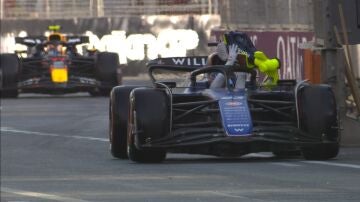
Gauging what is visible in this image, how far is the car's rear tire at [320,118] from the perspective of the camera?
1368 cm

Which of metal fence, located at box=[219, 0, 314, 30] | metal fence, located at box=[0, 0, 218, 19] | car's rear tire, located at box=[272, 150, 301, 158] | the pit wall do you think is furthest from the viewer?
metal fence, located at box=[0, 0, 218, 19]

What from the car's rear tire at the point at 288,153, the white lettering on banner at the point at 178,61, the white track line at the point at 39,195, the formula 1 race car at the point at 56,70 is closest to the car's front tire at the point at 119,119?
→ the white lettering on banner at the point at 178,61

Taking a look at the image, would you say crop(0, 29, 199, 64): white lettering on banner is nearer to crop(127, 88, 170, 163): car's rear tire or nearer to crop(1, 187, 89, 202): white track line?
crop(127, 88, 170, 163): car's rear tire

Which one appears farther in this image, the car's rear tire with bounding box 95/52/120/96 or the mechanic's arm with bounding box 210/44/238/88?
the car's rear tire with bounding box 95/52/120/96

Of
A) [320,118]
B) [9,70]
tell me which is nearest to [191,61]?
[320,118]

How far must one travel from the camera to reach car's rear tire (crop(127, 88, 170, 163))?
538 inches

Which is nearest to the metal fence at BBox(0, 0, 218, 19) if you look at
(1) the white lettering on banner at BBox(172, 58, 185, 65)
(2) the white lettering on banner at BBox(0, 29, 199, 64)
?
(2) the white lettering on banner at BBox(0, 29, 199, 64)

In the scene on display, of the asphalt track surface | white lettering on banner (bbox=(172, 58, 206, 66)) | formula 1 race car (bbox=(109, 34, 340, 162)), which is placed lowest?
the asphalt track surface

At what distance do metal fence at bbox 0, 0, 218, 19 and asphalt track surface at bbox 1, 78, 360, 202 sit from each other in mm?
25301

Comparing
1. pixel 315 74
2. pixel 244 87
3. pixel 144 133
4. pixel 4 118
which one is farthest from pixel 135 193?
pixel 4 118

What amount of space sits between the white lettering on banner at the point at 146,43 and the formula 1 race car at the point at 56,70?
1139cm

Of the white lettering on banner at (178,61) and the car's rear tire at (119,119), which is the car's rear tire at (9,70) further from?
the car's rear tire at (119,119)

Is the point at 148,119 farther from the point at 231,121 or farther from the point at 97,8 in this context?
the point at 97,8

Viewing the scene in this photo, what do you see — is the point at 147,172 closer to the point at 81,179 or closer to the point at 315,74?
the point at 81,179
